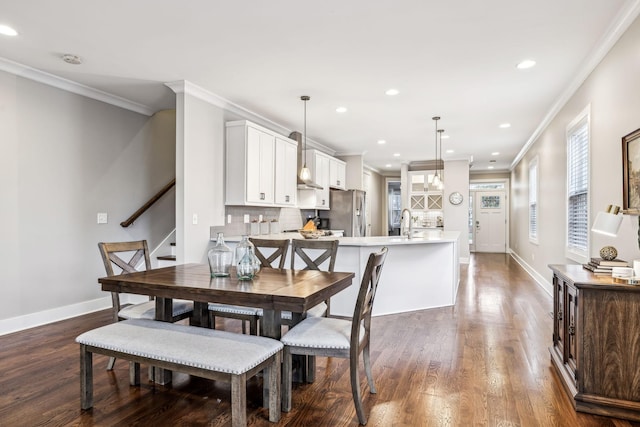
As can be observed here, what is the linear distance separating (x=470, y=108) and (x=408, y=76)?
1.57 meters

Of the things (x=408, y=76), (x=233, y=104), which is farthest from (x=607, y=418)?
(x=233, y=104)

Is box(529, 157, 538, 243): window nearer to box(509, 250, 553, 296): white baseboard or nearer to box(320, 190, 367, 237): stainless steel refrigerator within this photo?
box(509, 250, 553, 296): white baseboard

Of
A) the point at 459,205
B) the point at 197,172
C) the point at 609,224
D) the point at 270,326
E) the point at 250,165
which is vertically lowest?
the point at 270,326

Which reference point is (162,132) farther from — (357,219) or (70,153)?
(357,219)

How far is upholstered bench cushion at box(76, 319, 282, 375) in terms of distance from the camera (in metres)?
1.85

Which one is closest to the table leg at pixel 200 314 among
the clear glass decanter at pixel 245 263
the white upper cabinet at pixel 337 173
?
the clear glass decanter at pixel 245 263

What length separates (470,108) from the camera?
505 centimetres

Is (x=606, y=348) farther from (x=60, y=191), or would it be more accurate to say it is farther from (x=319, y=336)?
(x=60, y=191)

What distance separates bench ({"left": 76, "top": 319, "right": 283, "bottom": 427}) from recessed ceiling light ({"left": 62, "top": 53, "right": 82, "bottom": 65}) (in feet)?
8.46

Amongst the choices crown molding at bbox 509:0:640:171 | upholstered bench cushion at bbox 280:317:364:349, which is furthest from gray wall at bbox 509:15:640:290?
upholstered bench cushion at bbox 280:317:364:349

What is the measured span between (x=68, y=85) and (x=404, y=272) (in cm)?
428

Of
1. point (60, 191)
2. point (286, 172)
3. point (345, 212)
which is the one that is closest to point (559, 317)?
point (286, 172)

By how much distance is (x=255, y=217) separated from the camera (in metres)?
5.66

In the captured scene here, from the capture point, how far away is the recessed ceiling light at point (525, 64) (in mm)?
3525
